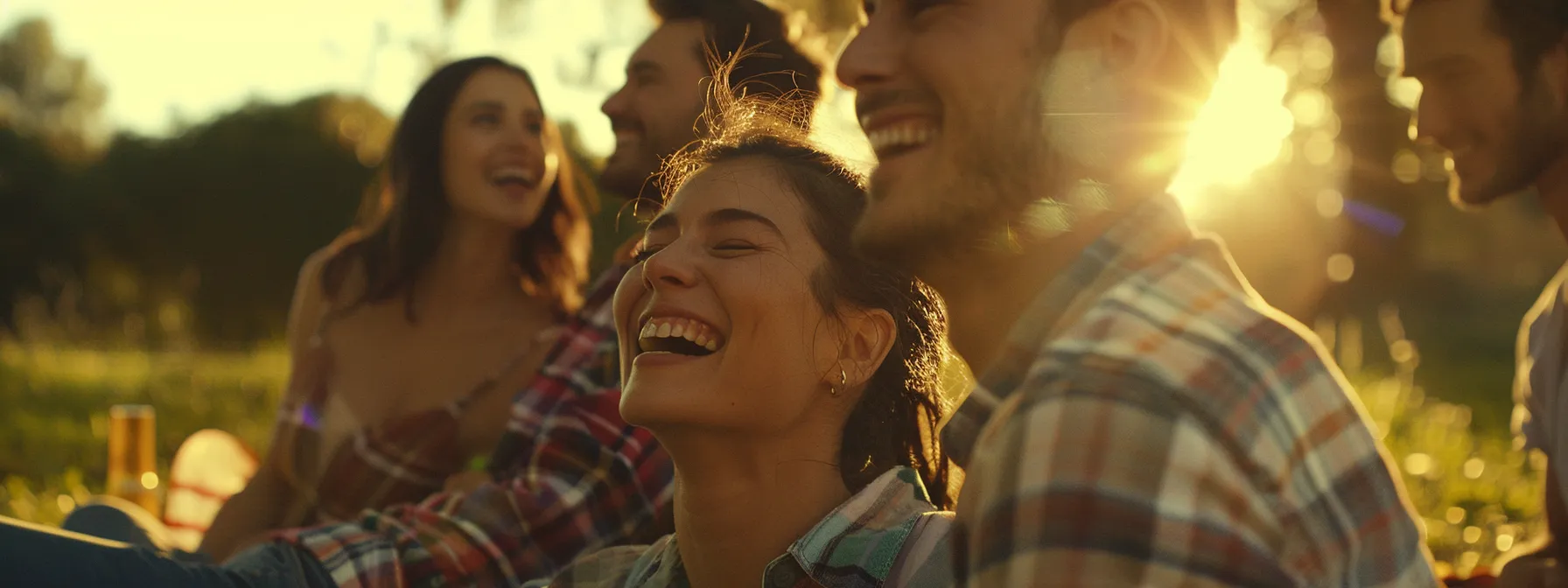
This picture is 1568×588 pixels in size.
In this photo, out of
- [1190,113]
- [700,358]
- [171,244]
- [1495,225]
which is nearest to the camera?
[1190,113]

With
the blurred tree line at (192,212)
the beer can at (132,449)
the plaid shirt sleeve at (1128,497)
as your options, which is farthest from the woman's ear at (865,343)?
the blurred tree line at (192,212)

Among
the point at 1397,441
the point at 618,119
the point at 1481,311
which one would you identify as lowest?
the point at 1481,311

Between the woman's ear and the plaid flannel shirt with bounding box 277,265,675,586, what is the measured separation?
0.91 meters

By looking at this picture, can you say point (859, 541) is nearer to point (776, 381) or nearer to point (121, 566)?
point (776, 381)

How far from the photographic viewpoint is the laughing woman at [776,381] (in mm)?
2549

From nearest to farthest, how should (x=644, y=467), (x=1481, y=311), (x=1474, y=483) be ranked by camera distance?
(x=644, y=467), (x=1474, y=483), (x=1481, y=311)

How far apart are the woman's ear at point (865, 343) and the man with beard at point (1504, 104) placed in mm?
1343

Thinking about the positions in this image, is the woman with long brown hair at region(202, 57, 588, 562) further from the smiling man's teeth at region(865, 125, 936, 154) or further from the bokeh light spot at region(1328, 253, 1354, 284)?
the bokeh light spot at region(1328, 253, 1354, 284)

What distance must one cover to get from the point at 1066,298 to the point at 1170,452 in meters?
0.37

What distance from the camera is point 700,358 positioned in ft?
8.37

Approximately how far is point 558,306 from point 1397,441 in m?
5.72

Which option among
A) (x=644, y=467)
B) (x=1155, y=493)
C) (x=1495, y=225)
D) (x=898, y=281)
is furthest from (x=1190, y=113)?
(x=1495, y=225)

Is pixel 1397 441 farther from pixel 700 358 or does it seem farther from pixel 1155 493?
pixel 1155 493

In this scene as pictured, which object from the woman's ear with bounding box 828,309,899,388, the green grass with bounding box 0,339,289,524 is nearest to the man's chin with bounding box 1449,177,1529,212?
the woman's ear with bounding box 828,309,899,388
